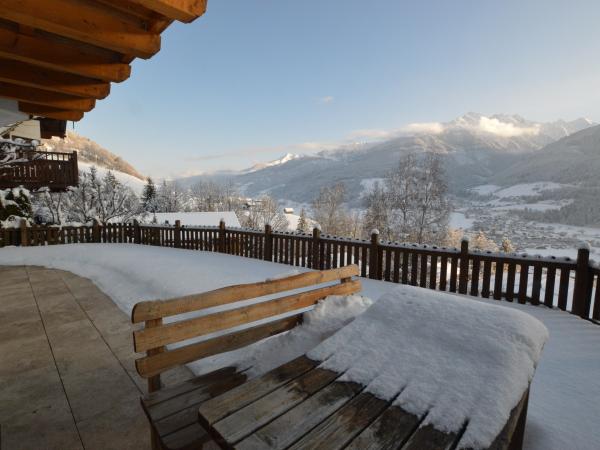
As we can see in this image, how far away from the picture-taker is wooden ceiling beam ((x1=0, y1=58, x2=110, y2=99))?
10.0ft

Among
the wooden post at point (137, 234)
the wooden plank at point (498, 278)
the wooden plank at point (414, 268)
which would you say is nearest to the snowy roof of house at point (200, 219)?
the wooden post at point (137, 234)

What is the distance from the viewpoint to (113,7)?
91.0 inches

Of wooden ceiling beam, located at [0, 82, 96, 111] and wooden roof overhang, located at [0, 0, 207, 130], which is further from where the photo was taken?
wooden ceiling beam, located at [0, 82, 96, 111]

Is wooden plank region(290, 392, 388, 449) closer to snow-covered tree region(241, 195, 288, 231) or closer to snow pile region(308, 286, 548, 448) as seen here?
snow pile region(308, 286, 548, 448)

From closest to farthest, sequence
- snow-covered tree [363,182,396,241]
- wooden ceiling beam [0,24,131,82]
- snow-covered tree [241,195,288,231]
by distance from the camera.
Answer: wooden ceiling beam [0,24,131,82], snow-covered tree [363,182,396,241], snow-covered tree [241,195,288,231]

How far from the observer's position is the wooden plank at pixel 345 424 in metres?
1.09

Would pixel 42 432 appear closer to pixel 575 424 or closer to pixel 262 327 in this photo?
pixel 262 327

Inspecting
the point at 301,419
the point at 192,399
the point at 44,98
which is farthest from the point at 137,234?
the point at 301,419

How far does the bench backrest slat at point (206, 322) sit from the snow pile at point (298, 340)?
0.36 ft

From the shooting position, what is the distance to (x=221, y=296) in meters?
2.15

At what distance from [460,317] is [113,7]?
3284mm

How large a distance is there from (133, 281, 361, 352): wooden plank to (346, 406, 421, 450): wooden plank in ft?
4.07

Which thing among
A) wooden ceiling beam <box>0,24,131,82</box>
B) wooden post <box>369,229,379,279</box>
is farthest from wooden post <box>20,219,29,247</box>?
wooden post <box>369,229,379,279</box>

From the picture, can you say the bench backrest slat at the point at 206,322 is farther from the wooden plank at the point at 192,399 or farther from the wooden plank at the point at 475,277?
the wooden plank at the point at 475,277
